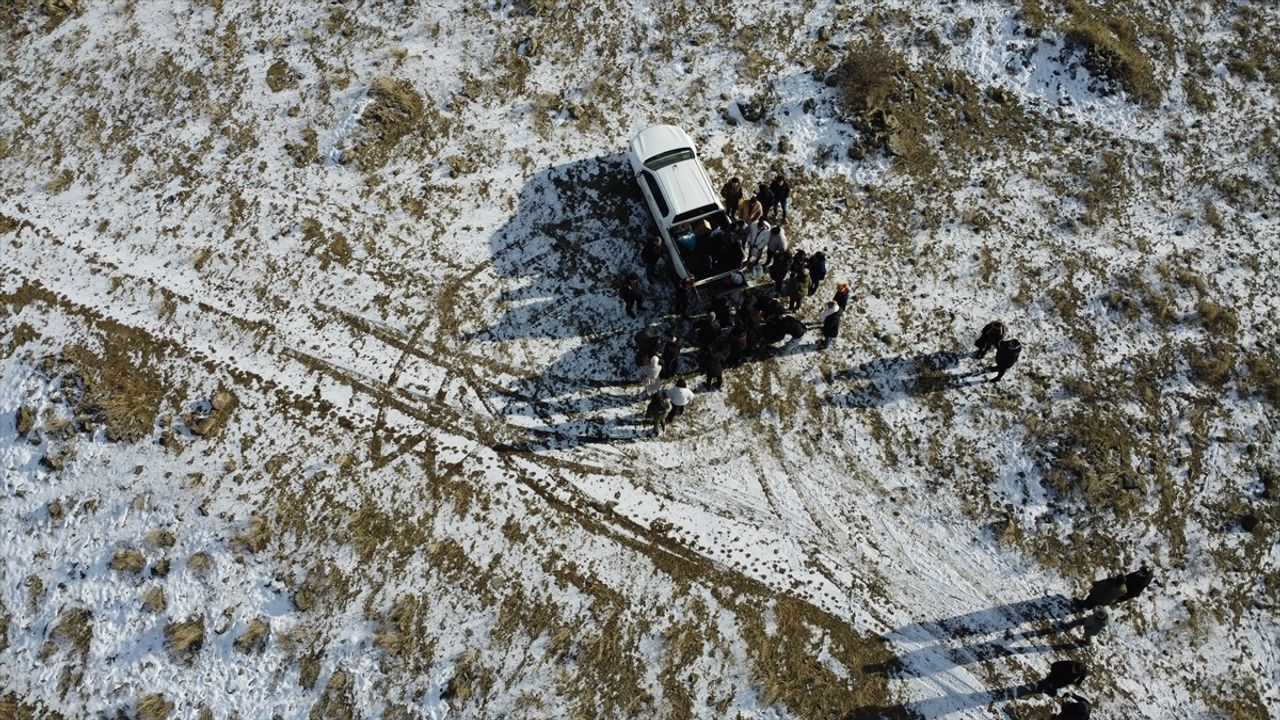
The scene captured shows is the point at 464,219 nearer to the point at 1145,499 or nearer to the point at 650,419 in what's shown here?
the point at 650,419

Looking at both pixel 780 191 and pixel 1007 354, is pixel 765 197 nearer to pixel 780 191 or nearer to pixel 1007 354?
pixel 780 191

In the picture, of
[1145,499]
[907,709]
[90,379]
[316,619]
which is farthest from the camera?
[90,379]

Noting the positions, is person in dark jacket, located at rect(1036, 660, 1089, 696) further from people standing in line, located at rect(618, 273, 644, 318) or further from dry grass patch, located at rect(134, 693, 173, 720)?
dry grass patch, located at rect(134, 693, 173, 720)

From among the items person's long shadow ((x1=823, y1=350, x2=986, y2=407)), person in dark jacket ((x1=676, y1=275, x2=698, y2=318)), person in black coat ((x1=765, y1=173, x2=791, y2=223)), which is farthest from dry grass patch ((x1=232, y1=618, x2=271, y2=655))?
person in black coat ((x1=765, y1=173, x2=791, y2=223))

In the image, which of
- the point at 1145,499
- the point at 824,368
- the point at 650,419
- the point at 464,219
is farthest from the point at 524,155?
the point at 1145,499

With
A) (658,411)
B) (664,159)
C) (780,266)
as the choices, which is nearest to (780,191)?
(780,266)

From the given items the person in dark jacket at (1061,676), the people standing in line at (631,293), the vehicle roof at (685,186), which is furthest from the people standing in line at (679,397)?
the person in dark jacket at (1061,676)
